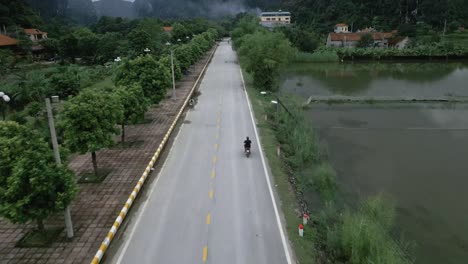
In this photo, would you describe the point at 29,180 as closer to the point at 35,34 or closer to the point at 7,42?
the point at 7,42

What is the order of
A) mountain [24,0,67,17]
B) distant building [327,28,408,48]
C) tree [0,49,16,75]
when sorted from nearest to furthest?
tree [0,49,16,75]
distant building [327,28,408,48]
mountain [24,0,67,17]

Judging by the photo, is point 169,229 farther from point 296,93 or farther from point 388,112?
point 296,93

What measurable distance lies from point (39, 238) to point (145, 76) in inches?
626

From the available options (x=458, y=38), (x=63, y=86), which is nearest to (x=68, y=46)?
(x=63, y=86)

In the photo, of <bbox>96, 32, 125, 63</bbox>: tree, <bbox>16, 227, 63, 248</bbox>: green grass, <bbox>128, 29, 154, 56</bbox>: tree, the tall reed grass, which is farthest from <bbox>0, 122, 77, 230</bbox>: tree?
the tall reed grass

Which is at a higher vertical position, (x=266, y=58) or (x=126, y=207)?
(x=266, y=58)

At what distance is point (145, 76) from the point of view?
2667 cm

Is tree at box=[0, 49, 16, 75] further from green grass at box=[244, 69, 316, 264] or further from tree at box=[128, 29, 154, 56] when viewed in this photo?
green grass at box=[244, 69, 316, 264]

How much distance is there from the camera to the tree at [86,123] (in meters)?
16.1

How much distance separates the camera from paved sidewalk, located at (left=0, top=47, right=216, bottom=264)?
12094 mm

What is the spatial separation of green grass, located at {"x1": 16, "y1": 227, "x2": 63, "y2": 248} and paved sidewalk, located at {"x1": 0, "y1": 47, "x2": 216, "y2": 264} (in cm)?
21

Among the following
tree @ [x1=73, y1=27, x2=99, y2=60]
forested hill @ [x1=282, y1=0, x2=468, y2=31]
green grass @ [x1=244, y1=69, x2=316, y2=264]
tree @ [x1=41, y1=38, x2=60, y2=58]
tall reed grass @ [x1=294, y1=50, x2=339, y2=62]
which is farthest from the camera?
forested hill @ [x1=282, y1=0, x2=468, y2=31]

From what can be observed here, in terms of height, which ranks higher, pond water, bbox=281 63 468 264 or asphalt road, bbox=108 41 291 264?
asphalt road, bbox=108 41 291 264

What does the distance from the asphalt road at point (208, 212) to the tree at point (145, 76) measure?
193 inches
